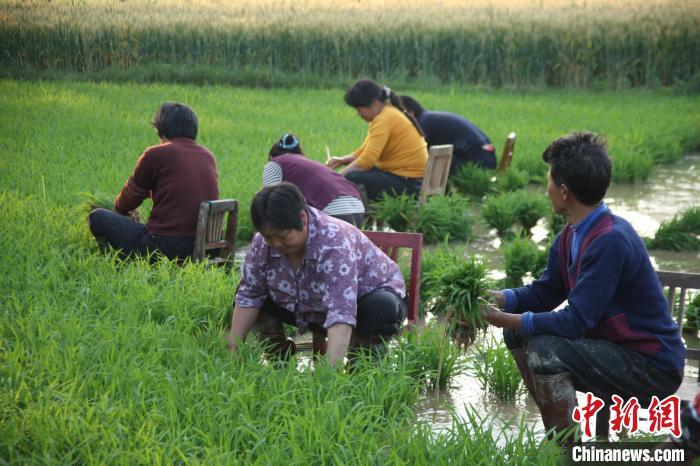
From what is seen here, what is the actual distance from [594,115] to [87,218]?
Result: 10.9m

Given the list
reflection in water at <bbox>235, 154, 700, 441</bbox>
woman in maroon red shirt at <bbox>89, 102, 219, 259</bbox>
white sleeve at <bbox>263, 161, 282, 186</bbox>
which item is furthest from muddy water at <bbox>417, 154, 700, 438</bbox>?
woman in maroon red shirt at <bbox>89, 102, 219, 259</bbox>

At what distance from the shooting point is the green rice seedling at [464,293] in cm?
427

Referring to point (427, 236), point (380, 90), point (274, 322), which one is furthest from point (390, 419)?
point (380, 90)

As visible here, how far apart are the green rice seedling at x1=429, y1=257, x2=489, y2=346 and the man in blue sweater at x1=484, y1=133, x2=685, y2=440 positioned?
1.81ft

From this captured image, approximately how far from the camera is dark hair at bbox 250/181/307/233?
4023 mm

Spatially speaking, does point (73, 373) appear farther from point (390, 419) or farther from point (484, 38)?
point (484, 38)

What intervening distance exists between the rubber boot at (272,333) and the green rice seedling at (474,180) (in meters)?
5.60

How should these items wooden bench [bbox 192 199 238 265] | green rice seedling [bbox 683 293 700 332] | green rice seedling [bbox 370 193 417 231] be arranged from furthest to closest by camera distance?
1. green rice seedling [bbox 370 193 417 231]
2. wooden bench [bbox 192 199 238 265]
3. green rice seedling [bbox 683 293 700 332]

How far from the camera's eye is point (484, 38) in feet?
67.6

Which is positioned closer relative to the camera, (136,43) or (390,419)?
(390,419)

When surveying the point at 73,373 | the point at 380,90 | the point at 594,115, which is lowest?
Answer: the point at 594,115

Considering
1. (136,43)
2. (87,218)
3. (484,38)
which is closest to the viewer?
(87,218)

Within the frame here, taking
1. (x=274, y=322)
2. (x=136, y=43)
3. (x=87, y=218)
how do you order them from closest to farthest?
(x=274, y=322) → (x=87, y=218) → (x=136, y=43)

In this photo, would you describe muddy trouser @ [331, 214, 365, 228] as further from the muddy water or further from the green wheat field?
the muddy water
